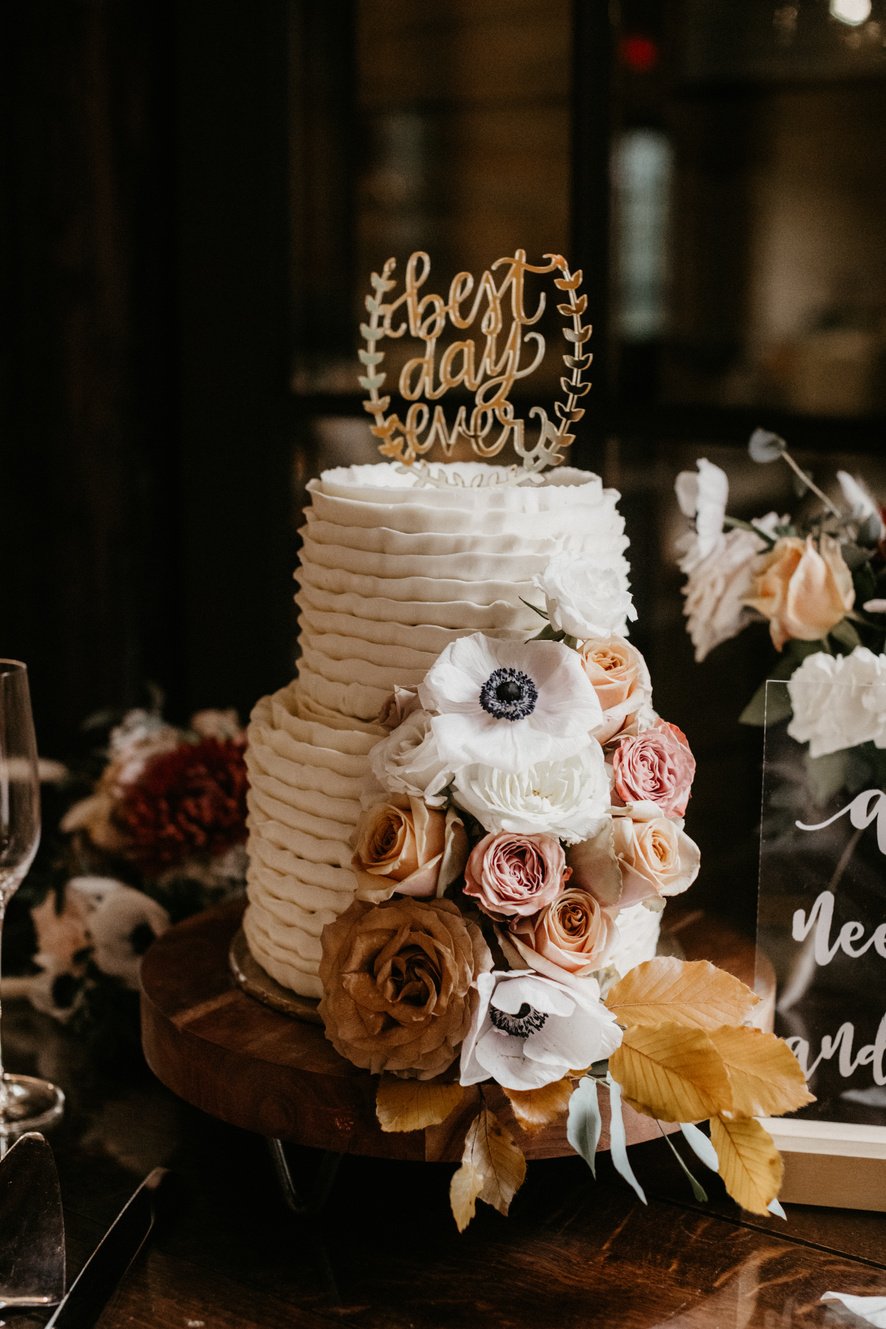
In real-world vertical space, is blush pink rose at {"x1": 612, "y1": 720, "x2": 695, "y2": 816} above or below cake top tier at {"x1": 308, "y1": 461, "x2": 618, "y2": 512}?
below

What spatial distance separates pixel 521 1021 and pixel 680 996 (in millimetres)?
132

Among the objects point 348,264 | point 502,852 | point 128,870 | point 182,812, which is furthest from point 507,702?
point 348,264

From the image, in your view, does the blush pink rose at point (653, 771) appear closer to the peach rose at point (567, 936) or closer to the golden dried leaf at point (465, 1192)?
the peach rose at point (567, 936)

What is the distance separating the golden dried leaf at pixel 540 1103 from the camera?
3.23ft

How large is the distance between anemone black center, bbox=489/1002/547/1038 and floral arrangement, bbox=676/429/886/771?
335 mm

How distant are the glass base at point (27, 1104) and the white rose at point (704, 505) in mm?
769

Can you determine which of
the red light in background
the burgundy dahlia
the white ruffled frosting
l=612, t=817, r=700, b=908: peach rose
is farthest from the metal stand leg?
the red light in background

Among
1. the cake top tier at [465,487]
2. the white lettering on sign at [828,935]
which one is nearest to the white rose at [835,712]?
the white lettering on sign at [828,935]

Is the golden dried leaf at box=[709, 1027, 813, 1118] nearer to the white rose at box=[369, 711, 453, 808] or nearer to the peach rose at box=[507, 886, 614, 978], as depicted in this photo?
the peach rose at box=[507, 886, 614, 978]

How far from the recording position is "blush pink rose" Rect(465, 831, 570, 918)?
99 centimetres

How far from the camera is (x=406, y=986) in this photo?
989mm

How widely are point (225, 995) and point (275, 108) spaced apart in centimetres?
146

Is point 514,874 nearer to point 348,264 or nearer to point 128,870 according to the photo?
point 128,870

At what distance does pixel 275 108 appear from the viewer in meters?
2.15
